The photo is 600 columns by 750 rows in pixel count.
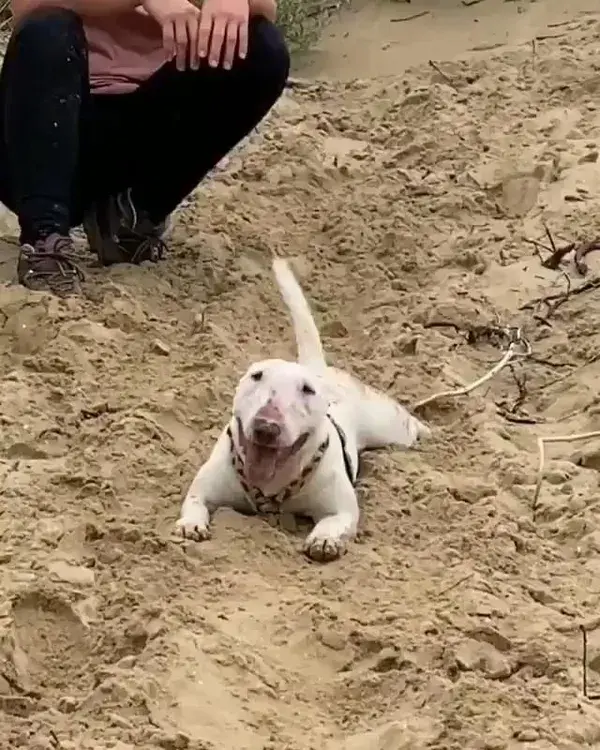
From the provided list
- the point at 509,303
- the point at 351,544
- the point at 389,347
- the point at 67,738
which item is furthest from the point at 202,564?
the point at 509,303

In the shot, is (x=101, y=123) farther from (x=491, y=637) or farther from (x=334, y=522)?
(x=491, y=637)

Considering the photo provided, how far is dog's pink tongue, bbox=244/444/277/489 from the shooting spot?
2322 millimetres

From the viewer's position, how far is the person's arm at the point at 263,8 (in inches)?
126

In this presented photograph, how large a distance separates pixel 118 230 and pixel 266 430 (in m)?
1.17

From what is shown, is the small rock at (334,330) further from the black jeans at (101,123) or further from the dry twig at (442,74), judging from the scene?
the dry twig at (442,74)

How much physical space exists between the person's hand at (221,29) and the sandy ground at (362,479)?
1.78 feet

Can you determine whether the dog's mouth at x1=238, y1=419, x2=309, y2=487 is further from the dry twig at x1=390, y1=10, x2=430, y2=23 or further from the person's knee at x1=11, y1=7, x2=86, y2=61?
the dry twig at x1=390, y1=10, x2=430, y2=23

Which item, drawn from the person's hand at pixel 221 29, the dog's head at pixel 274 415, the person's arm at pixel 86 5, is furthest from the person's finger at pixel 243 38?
the dog's head at pixel 274 415

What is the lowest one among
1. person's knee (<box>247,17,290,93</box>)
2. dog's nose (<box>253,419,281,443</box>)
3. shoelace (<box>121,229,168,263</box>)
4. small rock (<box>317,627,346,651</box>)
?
shoelace (<box>121,229,168,263</box>)

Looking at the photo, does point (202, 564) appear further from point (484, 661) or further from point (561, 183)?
point (561, 183)

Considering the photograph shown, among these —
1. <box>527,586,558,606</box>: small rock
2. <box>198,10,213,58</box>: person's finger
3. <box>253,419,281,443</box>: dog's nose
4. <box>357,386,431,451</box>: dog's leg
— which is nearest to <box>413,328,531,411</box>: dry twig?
<box>357,386,431,451</box>: dog's leg

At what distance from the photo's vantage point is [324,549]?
228 centimetres

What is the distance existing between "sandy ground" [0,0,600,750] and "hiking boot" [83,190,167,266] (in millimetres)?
66

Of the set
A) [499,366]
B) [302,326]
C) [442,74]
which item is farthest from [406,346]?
[442,74]
